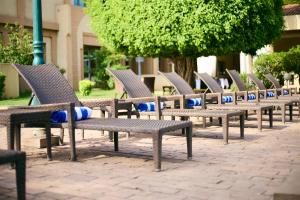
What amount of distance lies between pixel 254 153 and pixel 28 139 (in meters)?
3.68

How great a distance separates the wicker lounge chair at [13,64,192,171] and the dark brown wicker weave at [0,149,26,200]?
156 cm

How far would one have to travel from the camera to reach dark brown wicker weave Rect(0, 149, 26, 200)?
2.88 meters

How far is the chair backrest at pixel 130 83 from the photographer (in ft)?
Answer: 24.3

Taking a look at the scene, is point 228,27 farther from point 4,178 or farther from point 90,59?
point 90,59

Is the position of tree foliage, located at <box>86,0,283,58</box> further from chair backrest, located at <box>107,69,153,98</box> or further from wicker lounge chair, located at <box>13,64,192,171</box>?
wicker lounge chair, located at <box>13,64,192,171</box>

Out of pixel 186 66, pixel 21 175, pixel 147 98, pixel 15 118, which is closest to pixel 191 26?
pixel 186 66

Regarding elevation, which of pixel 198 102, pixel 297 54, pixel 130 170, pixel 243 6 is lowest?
pixel 130 170

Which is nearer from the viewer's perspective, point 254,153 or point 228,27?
point 254,153

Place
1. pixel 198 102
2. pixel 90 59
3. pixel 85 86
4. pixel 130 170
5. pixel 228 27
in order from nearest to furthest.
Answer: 1. pixel 130 170
2. pixel 198 102
3. pixel 228 27
4. pixel 85 86
5. pixel 90 59

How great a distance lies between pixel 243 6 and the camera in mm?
11469

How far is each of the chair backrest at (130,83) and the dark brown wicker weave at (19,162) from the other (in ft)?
14.2

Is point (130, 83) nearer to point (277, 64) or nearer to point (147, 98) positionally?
point (147, 98)

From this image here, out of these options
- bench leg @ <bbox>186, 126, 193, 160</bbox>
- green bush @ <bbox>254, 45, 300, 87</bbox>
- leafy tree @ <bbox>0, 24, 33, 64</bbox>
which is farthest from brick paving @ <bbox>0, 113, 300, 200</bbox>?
leafy tree @ <bbox>0, 24, 33, 64</bbox>

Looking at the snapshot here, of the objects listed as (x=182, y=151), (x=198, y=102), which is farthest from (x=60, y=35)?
(x=182, y=151)
